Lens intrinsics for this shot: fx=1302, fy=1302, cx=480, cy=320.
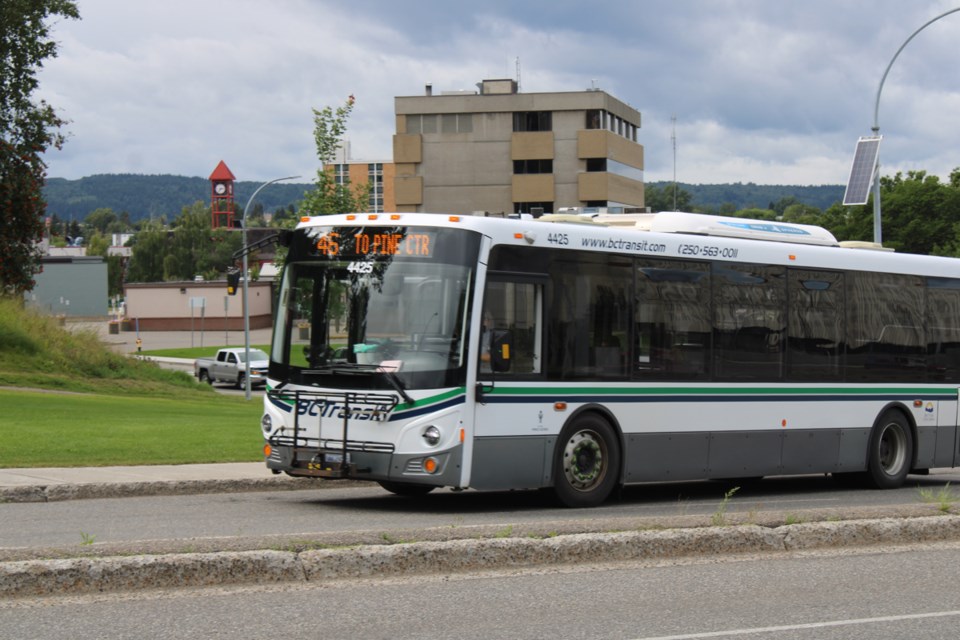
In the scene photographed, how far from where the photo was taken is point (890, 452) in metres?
17.8

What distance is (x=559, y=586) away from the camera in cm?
855

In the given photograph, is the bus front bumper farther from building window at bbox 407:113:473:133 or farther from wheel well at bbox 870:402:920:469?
building window at bbox 407:113:473:133

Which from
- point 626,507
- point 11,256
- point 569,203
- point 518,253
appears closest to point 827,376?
point 626,507

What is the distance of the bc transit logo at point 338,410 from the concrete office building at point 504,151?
285ft

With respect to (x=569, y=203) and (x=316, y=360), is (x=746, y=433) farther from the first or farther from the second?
(x=569, y=203)

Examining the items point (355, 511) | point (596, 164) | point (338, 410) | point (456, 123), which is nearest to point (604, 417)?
point (355, 511)

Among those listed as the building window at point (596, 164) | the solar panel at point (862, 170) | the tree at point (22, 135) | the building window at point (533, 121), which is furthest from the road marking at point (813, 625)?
the building window at point (533, 121)

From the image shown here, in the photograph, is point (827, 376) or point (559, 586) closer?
point (559, 586)

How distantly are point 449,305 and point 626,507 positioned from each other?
10.7ft

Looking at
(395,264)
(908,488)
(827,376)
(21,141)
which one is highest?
(21,141)

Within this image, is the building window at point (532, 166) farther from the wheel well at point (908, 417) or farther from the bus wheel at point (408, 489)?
the bus wheel at point (408, 489)

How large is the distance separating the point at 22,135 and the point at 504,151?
64.5m

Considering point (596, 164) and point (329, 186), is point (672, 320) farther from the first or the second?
point (596, 164)

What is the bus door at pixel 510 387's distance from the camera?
12.6 meters
